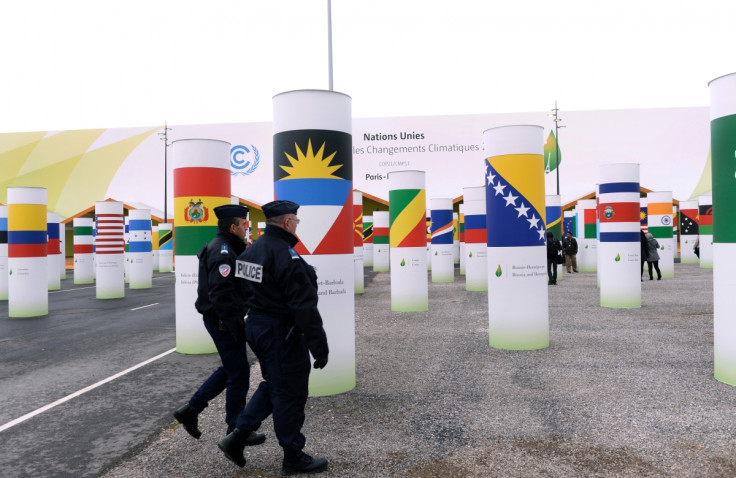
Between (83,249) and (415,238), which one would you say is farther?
(83,249)

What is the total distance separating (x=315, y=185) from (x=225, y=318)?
7.32 ft

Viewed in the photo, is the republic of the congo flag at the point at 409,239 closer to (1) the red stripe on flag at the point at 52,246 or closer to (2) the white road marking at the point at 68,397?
(2) the white road marking at the point at 68,397

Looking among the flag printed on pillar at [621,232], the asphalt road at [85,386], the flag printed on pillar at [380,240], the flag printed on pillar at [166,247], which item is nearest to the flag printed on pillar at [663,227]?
the flag printed on pillar at [621,232]

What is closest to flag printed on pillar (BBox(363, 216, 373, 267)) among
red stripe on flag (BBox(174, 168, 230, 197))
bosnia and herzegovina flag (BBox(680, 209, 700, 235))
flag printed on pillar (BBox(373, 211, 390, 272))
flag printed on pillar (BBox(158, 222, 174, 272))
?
flag printed on pillar (BBox(373, 211, 390, 272))

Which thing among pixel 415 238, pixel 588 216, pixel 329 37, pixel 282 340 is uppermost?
pixel 329 37

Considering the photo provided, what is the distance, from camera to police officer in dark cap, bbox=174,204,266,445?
4.59 m

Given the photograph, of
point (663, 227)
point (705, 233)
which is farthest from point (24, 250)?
point (705, 233)

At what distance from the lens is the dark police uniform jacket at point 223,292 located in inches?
180

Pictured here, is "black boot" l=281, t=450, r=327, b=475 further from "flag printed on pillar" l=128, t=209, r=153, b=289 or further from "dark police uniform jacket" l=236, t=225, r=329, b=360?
"flag printed on pillar" l=128, t=209, r=153, b=289

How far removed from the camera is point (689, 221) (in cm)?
2831

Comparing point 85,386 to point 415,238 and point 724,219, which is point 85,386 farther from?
point 415,238

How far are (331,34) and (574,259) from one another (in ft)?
59.5

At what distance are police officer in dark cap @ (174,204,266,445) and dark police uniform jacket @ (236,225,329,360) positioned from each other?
317 millimetres

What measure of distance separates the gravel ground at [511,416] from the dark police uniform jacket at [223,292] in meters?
1.06
